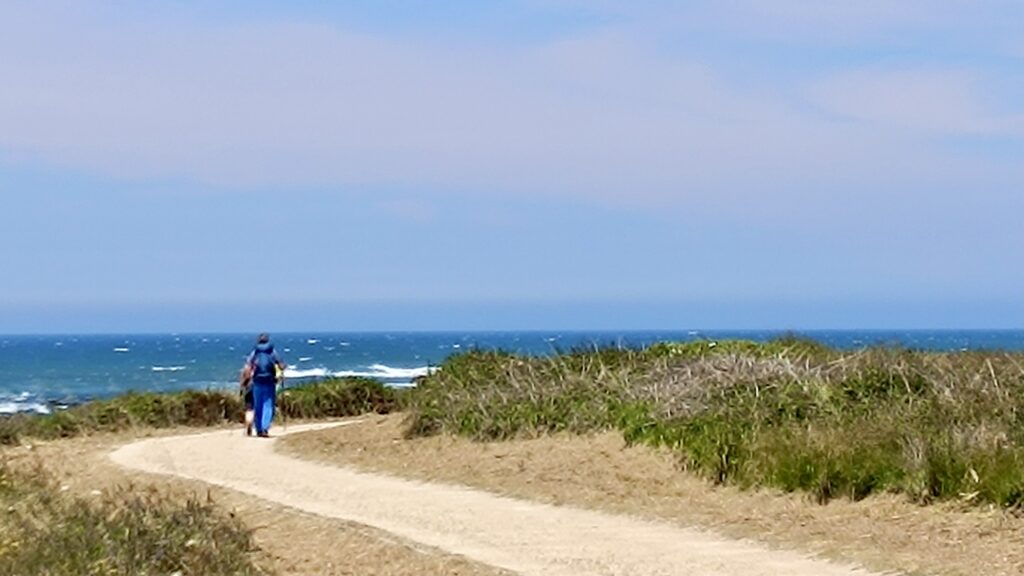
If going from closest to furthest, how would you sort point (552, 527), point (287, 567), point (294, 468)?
point (287, 567) → point (552, 527) → point (294, 468)

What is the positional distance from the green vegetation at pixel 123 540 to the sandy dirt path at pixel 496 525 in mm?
1889

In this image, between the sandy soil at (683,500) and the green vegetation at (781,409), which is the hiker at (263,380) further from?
the green vegetation at (781,409)

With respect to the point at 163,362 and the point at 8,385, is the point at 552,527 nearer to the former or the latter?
the point at 8,385

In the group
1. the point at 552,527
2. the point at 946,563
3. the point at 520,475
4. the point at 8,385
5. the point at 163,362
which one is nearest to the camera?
the point at 946,563

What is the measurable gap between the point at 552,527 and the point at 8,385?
214ft

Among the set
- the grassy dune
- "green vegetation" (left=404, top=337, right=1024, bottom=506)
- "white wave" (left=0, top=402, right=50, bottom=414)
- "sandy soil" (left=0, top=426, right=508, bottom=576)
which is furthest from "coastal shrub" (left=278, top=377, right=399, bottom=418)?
the grassy dune

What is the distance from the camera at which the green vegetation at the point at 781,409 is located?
17.2 metres

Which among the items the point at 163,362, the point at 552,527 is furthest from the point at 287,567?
the point at 163,362

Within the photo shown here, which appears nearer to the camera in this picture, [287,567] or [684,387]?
[287,567]

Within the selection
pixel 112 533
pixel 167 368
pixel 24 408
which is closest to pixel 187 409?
pixel 24 408

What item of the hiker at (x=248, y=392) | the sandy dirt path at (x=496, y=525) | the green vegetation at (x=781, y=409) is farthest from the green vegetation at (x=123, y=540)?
the hiker at (x=248, y=392)

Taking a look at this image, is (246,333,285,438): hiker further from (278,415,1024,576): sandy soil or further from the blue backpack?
(278,415,1024,576): sandy soil

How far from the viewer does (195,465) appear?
23.3 m

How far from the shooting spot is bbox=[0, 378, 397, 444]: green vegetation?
29984 millimetres
